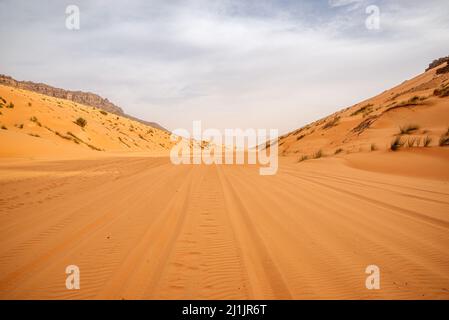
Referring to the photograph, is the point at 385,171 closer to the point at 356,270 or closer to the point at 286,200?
the point at 286,200

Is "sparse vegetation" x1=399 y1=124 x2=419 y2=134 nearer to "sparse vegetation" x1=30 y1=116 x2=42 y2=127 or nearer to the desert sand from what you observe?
the desert sand

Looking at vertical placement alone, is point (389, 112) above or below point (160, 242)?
above

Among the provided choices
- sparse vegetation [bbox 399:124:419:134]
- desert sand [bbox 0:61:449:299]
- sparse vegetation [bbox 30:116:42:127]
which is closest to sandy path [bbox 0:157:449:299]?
desert sand [bbox 0:61:449:299]

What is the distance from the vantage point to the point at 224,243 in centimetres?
352

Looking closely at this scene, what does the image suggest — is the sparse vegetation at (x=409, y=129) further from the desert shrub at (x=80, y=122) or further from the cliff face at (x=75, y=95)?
the cliff face at (x=75, y=95)

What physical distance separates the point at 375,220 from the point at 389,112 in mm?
16289

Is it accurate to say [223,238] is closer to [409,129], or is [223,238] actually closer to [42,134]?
[409,129]

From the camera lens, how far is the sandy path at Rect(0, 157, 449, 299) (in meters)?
2.55

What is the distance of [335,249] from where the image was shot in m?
3.33

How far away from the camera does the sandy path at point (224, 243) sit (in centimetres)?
255

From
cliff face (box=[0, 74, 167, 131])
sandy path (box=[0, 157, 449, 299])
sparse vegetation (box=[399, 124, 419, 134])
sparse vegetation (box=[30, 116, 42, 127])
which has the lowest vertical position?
sandy path (box=[0, 157, 449, 299])

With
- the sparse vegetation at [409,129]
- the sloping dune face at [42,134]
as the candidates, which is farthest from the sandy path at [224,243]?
the sloping dune face at [42,134]
